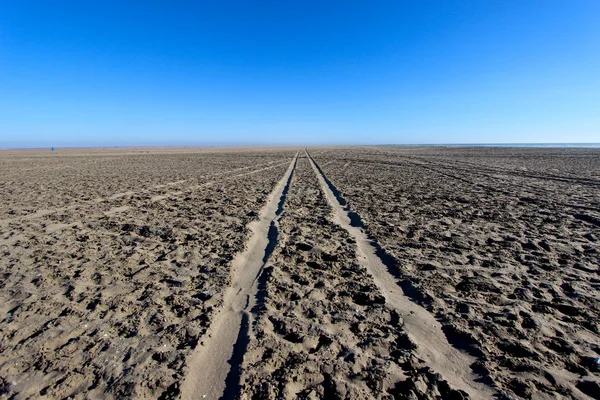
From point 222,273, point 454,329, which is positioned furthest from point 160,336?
point 454,329

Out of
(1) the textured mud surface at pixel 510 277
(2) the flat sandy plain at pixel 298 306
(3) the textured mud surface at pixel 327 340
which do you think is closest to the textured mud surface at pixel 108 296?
(2) the flat sandy plain at pixel 298 306

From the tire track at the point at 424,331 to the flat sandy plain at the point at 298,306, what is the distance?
0.06 feet

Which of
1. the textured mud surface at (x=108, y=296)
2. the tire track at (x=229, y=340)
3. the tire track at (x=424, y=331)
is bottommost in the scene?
the tire track at (x=424, y=331)

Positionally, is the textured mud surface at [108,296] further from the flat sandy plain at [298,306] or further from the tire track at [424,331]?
the tire track at [424,331]

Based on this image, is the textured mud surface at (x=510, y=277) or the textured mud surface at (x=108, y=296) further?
the textured mud surface at (x=510, y=277)

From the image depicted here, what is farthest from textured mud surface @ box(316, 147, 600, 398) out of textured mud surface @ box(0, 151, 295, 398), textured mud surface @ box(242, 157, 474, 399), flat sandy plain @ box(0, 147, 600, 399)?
textured mud surface @ box(0, 151, 295, 398)

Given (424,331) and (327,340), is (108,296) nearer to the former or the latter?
(327,340)

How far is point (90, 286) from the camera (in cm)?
389

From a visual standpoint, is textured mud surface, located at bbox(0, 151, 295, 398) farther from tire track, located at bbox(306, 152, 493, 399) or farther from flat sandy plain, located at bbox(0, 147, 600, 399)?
tire track, located at bbox(306, 152, 493, 399)

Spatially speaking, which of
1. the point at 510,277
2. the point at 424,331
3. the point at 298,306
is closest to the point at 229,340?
the point at 298,306

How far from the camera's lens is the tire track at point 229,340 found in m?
2.38

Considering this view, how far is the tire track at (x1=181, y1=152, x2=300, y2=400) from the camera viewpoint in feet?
7.81

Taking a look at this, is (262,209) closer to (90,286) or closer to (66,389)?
(90,286)

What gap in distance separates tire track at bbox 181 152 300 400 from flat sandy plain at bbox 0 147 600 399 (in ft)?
0.06
